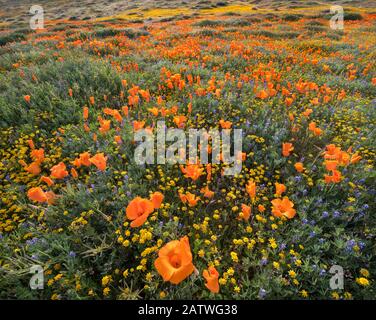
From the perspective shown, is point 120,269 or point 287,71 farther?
point 287,71

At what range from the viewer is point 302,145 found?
4.12 m

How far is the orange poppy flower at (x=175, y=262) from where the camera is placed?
159cm

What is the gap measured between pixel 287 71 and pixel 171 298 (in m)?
7.38

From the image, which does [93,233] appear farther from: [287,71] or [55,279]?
[287,71]

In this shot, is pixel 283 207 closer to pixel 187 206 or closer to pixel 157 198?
pixel 187 206

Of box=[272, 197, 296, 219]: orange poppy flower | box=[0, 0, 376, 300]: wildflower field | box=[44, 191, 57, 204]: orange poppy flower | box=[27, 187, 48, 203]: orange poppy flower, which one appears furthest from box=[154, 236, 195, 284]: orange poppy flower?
box=[44, 191, 57, 204]: orange poppy flower

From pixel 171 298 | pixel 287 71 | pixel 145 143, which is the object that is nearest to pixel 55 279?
pixel 171 298

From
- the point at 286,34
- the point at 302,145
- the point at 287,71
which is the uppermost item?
the point at 286,34

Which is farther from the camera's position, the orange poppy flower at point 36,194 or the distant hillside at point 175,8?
the distant hillside at point 175,8

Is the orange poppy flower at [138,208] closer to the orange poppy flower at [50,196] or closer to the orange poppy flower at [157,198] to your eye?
the orange poppy flower at [157,198]

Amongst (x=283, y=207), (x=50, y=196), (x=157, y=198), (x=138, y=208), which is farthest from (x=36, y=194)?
(x=283, y=207)

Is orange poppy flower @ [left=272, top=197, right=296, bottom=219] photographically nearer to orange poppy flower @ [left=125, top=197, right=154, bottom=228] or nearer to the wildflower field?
the wildflower field

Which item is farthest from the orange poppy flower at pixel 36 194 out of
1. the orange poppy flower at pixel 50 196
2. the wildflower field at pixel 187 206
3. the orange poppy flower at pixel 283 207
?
the orange poppy flower at pixel 283 207

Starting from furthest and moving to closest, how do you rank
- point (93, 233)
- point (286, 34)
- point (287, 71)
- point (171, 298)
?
point (286, 34)
point (287, 71)
point (93, 233)
point (171, 298)
